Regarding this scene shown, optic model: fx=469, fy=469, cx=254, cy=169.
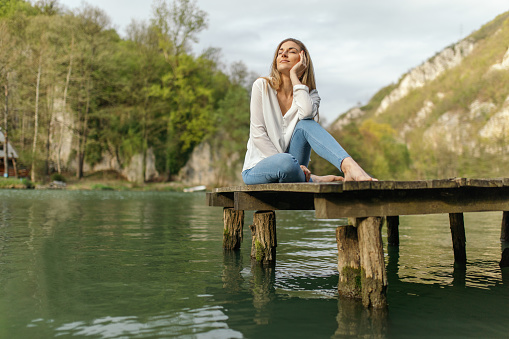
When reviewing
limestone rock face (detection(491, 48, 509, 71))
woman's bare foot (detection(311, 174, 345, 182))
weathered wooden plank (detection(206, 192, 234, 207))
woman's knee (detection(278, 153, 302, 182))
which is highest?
limestone rock face (detection(491, 48, 509, 71))

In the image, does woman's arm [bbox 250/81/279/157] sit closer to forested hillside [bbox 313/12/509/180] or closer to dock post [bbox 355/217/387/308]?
dock post [bbox 355/217/387/308]

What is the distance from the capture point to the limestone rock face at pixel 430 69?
13562cm

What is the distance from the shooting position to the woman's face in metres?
4.84

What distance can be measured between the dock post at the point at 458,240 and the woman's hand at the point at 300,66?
3157mm

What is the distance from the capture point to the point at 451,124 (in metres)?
95.8

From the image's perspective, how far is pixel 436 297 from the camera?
13.3ft

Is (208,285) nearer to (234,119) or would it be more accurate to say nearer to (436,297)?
(436,297)

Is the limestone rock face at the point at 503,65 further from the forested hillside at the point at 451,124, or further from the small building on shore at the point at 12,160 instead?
the small building on shore at the point at 12,160

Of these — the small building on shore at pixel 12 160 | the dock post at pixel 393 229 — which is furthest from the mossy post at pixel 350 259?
the small building on shore at pixel 12 160

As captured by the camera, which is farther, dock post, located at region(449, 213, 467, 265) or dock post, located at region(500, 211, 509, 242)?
dock post, located at region(500, 211, 509, 242)

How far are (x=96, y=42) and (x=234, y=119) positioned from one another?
601 inches

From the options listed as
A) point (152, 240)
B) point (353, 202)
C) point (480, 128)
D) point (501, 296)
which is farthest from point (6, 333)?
point (480, 128)

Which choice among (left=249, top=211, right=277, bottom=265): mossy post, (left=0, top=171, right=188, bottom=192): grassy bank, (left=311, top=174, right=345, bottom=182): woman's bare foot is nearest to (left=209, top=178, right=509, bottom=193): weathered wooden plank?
(left=311, top=174, right=345, bottom=182): woman's bare foot

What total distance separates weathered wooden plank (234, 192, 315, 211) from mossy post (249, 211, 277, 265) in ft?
0.84
